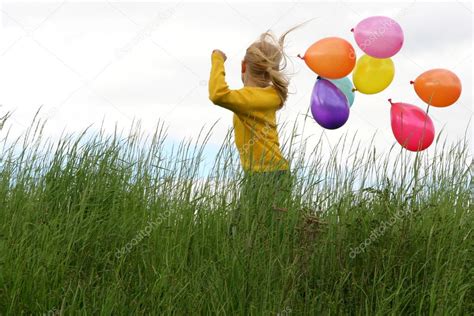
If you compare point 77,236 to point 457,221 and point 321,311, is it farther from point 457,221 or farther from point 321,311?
point 457,221

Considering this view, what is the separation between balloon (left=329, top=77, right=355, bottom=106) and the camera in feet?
17.3

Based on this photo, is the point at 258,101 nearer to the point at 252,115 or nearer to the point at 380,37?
the point at 252,115

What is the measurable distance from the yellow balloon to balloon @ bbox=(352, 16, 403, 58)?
15 cm

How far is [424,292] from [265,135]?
1.72m

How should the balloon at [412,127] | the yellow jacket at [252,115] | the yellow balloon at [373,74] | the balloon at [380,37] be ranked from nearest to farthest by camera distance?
the yellow jacket at [252,115]
the balloon at [412,127]
the balloon at [380,37]
the yellow balloon at [373,74]

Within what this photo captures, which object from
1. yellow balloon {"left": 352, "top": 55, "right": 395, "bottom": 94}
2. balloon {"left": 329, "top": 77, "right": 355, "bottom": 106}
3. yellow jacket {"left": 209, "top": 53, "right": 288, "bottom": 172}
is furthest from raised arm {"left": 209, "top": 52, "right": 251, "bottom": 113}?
yellow balloon {"left": 352, "top": 55, "right": 395, "bottom": 94}

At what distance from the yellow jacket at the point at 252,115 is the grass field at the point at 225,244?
19cm

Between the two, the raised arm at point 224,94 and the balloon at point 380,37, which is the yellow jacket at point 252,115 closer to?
the raised arm at point 224,94

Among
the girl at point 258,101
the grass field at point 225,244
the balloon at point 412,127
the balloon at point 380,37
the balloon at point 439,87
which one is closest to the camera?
the grass field at point 225,244

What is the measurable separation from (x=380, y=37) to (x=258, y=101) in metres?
1.00

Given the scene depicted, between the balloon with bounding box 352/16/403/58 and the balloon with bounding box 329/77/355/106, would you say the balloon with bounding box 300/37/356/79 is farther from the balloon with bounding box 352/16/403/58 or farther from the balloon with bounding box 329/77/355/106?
the balloon with bounding box 329/77/355/106

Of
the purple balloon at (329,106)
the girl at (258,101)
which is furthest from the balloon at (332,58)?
the girl at (258,101)

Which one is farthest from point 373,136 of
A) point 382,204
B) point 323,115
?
point 382,204

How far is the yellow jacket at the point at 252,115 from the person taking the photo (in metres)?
4.58
